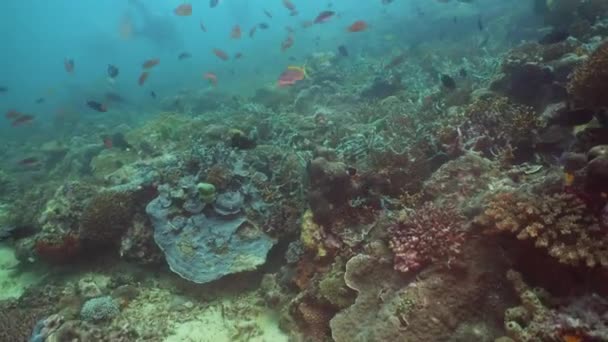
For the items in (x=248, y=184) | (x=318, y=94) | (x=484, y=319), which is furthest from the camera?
(x=318, y=94)

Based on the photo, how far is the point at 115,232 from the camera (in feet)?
26.0

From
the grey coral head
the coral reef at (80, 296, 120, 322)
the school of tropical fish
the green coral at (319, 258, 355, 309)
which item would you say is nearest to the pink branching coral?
Result: the school of tropical fish

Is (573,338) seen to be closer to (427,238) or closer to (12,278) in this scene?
(427,238)

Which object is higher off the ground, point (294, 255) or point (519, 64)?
point (519, 64)

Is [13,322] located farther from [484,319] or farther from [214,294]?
[484,319]

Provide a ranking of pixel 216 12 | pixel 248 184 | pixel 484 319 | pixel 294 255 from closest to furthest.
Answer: pixel 484 319 → pixel 294 255 → pixel 248 184 → pixel 216 12

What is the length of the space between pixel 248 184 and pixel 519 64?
587 cm

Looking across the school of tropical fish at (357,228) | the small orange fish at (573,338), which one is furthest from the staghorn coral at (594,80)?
the small orange fish at (573,338)

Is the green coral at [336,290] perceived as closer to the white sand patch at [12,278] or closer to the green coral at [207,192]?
the green coral at [207,192]

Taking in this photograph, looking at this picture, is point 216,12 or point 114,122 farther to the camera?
point 216,12

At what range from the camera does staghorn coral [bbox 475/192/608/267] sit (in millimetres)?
3635

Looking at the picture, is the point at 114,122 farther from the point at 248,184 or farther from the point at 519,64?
the point at 519,64

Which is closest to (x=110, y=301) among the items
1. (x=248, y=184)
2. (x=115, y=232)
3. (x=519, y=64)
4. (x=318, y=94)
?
(x=115, y=232)

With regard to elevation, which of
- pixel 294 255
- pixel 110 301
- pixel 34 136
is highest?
pixel 294 255
